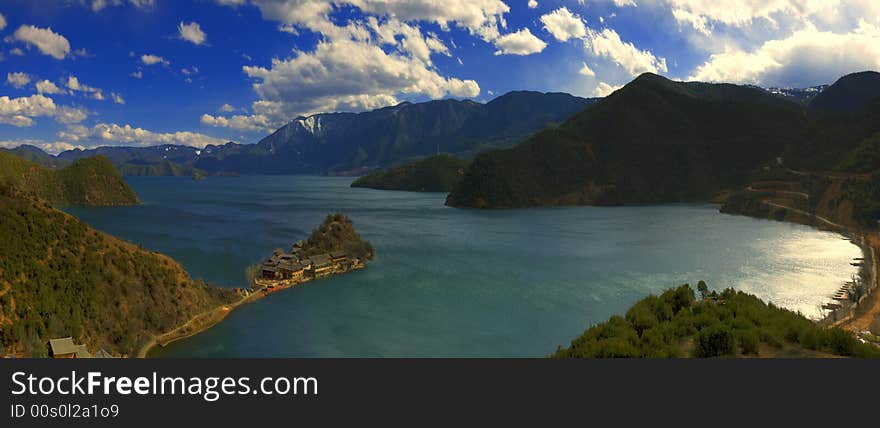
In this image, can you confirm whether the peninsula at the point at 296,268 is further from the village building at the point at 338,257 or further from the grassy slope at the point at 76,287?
the grassy slope at the point at 76,287

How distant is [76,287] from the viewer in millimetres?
33188

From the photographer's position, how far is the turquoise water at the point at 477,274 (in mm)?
37344

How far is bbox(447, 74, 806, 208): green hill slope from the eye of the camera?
525 feet

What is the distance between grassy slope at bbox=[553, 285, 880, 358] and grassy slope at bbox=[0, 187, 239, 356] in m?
28.9

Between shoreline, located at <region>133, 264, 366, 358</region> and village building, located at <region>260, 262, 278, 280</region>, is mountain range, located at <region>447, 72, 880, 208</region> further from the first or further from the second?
shoreline, located at <region>133, 264, 366, 358</region>

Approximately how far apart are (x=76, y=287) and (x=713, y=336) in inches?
1468

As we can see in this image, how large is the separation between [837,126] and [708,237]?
90.6m

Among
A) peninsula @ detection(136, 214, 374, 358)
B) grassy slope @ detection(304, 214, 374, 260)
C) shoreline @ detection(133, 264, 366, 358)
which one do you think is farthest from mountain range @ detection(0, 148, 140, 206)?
shoreline @ detection(133, 264, 366, 358)

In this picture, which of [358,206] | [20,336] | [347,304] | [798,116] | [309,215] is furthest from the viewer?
[798,116]

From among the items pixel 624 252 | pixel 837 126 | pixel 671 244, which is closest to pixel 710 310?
pixel 624 252

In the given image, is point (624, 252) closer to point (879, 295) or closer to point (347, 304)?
point (879, 295)

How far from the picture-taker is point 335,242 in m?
65.8

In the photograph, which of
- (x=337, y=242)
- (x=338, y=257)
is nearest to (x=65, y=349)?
(x=338, y=257)

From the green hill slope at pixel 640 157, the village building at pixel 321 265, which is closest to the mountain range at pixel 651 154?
the green hill slope at pixel 640 157
